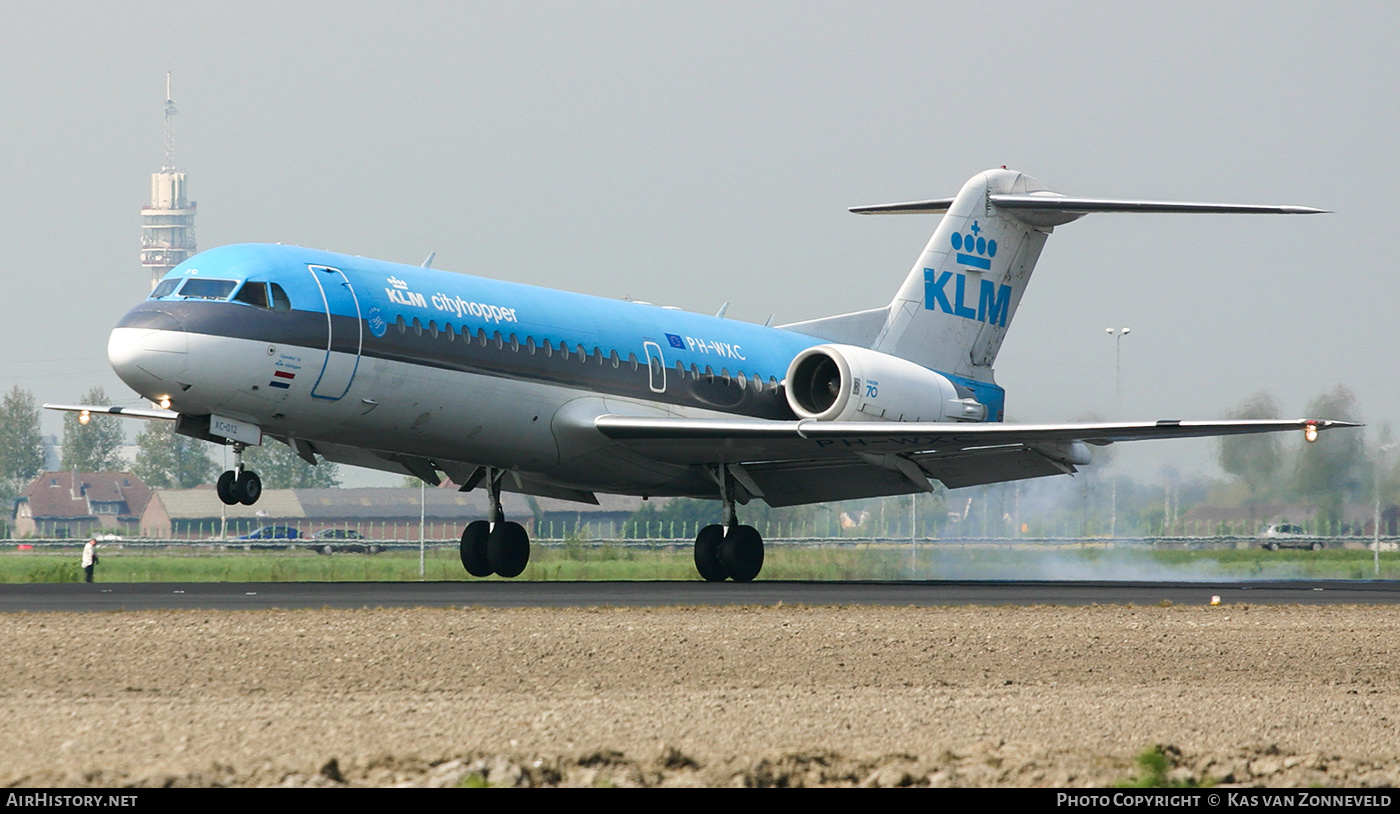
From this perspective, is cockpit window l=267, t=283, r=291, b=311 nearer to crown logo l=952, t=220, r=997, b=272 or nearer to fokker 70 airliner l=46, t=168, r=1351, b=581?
fokker 70 airliner l=46, t=168, r=1351, b=581

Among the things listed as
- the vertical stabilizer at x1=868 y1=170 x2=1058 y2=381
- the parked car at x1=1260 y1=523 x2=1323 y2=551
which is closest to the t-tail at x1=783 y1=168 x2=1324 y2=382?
the vertical stabilizer at x1=868 y1=170 x2=1058 y2=381

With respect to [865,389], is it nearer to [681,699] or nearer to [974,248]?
[974,248]

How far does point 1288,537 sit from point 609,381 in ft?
67.1

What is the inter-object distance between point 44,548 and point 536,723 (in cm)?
5265

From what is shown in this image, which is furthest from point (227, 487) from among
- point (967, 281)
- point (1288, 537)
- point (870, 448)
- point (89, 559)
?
point (1288, 537)

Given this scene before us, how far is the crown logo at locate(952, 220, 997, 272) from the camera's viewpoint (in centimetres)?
2889

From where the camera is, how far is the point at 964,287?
29.1m

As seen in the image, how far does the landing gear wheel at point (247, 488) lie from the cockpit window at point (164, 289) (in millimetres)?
2498

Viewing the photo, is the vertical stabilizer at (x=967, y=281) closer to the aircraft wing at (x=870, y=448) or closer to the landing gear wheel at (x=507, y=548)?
the aircraft wing at (x=870, y=448)

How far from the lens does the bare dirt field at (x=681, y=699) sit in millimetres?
7824

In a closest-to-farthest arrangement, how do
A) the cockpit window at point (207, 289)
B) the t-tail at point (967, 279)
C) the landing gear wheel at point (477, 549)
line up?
the cockpit window at point (207, 289) < the landing gear wheel at point (477, 549) < the t-tail at point (967, 279)

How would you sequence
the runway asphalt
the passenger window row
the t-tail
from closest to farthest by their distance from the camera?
1. the runway asphalt
2. the passenger window row
3. the t-tail

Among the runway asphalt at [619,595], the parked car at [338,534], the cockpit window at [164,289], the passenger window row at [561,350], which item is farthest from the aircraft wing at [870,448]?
the parked car at [338,534]
